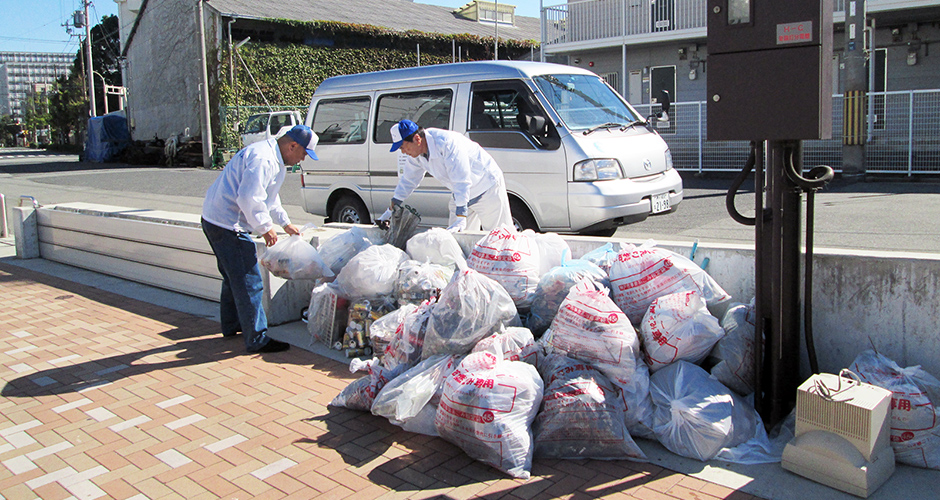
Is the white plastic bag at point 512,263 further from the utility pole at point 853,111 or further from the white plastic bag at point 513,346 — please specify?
the utility pole at point 853,111

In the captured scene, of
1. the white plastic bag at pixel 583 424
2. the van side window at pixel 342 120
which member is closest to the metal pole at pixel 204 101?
the van side window at pixel 342 120

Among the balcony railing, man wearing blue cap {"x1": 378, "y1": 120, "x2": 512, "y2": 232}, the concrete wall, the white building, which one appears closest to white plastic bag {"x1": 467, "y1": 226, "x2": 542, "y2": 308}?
man wearing blue cap {"x1": 378, "y1": 120, "x2": 512, "y2": 232}

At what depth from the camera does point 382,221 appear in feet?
21.0

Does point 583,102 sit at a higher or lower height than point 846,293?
higher

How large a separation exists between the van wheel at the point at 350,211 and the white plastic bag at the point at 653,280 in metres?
5.19

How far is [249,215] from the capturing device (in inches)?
206

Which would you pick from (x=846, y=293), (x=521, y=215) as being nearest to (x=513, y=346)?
(x=846, y=293)

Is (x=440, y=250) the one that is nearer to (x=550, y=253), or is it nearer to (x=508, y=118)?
(x=550, y=253)

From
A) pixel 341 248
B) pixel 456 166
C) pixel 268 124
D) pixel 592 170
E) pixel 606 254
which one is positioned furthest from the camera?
pixel 268 124

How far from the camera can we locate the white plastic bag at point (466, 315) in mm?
4199

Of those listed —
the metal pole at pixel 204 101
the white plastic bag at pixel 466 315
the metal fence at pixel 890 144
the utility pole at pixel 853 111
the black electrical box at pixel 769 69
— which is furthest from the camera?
the metal pole at pixel 204 101

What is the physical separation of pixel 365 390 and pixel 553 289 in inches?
54.0

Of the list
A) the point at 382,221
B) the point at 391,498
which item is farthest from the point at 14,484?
the point at 382,221

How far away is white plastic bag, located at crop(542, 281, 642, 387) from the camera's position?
12.5 ft
